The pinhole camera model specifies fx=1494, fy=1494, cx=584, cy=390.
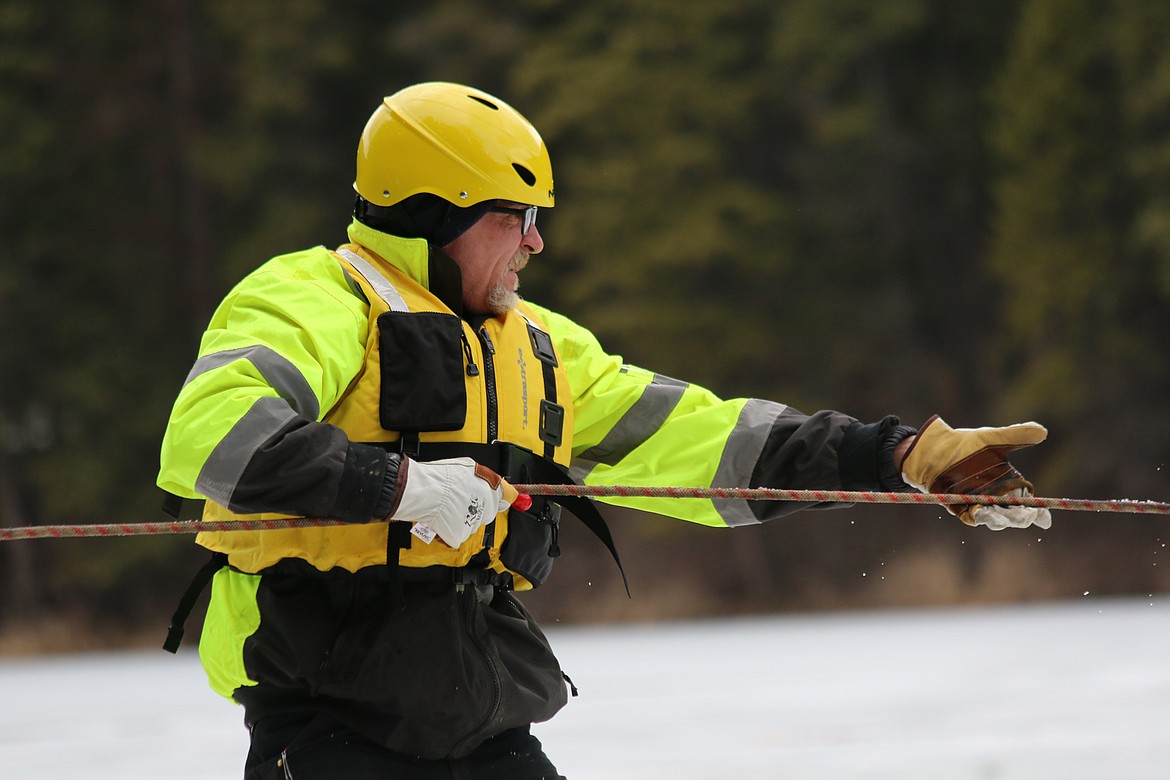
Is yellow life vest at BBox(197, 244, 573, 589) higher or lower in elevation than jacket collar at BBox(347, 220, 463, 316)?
lower

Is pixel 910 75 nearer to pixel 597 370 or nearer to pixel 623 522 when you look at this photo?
pixel 623 522

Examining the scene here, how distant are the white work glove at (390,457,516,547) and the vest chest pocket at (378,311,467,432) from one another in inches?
3.8

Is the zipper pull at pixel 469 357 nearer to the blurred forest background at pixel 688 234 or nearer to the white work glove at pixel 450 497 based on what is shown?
the white work glove at pixel 450 497

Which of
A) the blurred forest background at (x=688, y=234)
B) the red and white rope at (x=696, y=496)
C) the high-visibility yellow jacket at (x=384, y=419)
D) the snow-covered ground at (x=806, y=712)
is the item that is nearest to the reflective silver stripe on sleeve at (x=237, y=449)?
the high-visibility yellow jacket at (x=384, y=419)

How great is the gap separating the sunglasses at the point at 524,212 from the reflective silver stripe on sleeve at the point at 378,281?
0.27 meters

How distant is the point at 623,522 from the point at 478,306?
1441cm

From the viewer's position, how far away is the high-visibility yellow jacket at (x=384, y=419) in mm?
2254

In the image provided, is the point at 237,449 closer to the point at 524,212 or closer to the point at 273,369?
the point at 273,369

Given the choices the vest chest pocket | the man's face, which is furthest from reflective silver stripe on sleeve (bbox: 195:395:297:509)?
the man's face

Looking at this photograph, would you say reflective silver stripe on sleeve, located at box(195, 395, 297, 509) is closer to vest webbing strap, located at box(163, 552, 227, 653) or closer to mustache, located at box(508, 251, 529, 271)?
vest webbing strap, located at box(163, 552, 227, 653)

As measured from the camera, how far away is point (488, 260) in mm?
2832

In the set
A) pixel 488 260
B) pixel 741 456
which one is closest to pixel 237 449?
pixel 488 260

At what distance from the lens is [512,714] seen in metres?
2.62

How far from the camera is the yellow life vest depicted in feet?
8.18
